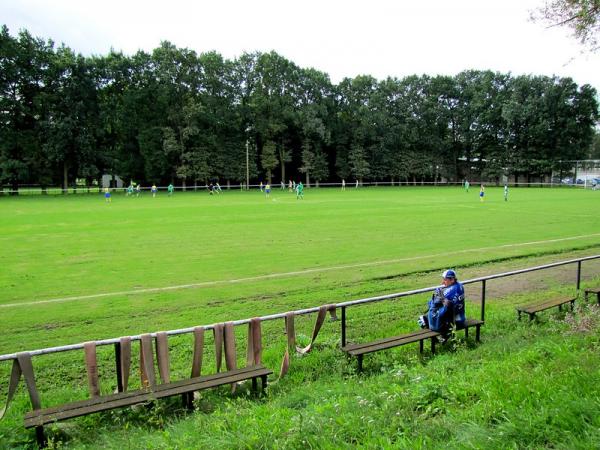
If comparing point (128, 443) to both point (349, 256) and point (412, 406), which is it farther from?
point (349, 256)

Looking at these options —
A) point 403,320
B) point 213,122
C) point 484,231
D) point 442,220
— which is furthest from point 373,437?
point 213,122

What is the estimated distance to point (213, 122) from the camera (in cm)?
7075

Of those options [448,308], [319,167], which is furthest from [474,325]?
[319,167]

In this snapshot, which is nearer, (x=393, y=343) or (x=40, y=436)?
(x=40, y=436)

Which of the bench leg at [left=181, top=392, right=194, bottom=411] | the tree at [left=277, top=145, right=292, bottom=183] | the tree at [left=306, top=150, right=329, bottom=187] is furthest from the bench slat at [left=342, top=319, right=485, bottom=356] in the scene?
the tree at [left=306, top=150, right=329, bottom=187]

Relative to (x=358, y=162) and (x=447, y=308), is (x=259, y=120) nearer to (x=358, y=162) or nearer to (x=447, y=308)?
(x=358, y=162)

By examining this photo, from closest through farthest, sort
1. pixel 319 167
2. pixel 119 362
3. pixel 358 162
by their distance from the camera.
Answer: pixel 119 362 → pixel 319 167 → pixel 358 162

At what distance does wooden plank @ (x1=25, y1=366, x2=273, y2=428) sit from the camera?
5.04 meters

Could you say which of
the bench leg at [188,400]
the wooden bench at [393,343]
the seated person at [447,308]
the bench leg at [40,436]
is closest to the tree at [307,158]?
Result: the seated person at [447,308]

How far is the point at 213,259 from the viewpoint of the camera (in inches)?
632

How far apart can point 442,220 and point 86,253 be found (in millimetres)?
19099

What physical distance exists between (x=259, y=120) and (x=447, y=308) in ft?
226

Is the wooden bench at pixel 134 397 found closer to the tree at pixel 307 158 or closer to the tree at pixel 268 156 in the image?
the tree at pixel 268 156

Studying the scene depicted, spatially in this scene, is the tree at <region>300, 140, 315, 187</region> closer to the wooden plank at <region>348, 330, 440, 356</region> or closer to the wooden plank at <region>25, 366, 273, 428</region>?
the wooden plank at <region>348, 330, 440, 356</region>
